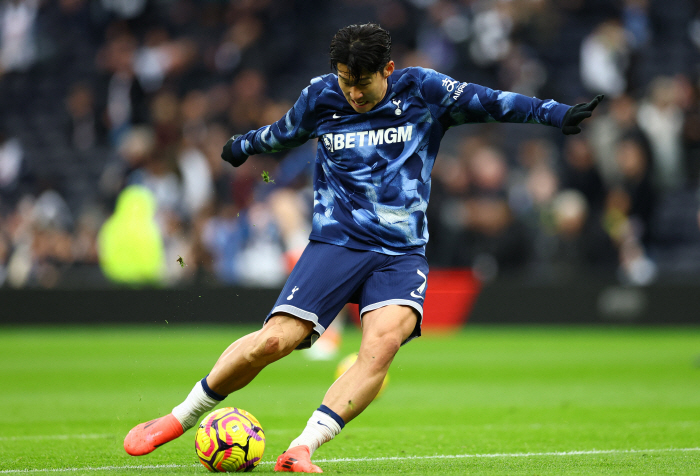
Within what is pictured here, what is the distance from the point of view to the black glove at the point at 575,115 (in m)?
4.55

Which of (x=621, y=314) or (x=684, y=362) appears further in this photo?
(x=621, y=314)

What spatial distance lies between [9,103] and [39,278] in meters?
4.72

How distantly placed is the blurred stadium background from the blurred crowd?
0.04 m

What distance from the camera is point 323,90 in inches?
199

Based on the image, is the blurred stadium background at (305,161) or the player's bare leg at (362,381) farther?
the blurred stadium background at (305,161)

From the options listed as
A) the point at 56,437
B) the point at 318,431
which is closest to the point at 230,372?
the point at 318,431

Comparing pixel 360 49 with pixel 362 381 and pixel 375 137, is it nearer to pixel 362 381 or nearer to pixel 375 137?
pixel 375 137

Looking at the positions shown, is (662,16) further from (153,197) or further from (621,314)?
(153,197)

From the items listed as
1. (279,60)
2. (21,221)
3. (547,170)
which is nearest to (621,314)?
(547,170)

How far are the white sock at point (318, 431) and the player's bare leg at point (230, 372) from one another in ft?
1.26

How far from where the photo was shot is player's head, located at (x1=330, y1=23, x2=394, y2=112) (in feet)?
15.5

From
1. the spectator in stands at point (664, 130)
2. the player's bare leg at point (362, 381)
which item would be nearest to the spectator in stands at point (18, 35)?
the spectator in stands at point (664, 130)

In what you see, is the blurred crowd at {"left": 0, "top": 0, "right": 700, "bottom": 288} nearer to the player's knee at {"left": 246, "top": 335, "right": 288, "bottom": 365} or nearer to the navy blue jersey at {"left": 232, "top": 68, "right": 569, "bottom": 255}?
the navy blue jersey at {"left": 232, "top": 68, "right": 569, "bottom": 255}

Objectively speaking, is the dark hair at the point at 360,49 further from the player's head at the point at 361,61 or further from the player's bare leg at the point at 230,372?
the player's bare leg at the point at 230,372
